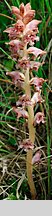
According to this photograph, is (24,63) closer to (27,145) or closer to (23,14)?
(23,14)

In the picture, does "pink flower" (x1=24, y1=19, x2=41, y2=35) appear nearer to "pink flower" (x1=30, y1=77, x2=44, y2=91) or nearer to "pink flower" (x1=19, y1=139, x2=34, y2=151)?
"pink flower" (x1=30, y1=77, x2=44, y2=91)

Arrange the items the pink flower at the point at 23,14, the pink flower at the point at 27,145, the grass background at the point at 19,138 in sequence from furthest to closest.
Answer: the grass background at the point at 19,138 → the pink flower at the point at 27,145 → the pink flower at the point at 23,14

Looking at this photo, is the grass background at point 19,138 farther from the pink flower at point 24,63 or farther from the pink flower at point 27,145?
the pink flower at point 24,63

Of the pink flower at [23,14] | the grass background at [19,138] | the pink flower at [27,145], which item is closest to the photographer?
the pink flower at [23,14]

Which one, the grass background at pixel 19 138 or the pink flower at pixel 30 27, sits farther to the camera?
the grass background at pixel 19 138

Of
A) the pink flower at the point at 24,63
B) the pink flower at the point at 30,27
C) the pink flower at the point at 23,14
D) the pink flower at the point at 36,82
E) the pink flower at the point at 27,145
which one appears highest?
the pink flower at the point at 23,14

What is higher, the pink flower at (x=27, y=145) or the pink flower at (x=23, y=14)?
the pink flower at (x=23, y=14)

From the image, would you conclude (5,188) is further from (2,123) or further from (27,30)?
(27,30)

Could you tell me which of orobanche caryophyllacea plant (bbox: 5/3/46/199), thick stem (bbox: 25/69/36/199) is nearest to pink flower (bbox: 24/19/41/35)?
orobanche caryophyllacea plant (bbox: 5/3/46/199)

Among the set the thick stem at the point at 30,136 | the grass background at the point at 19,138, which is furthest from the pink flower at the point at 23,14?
the grass background at the point at 19,138
